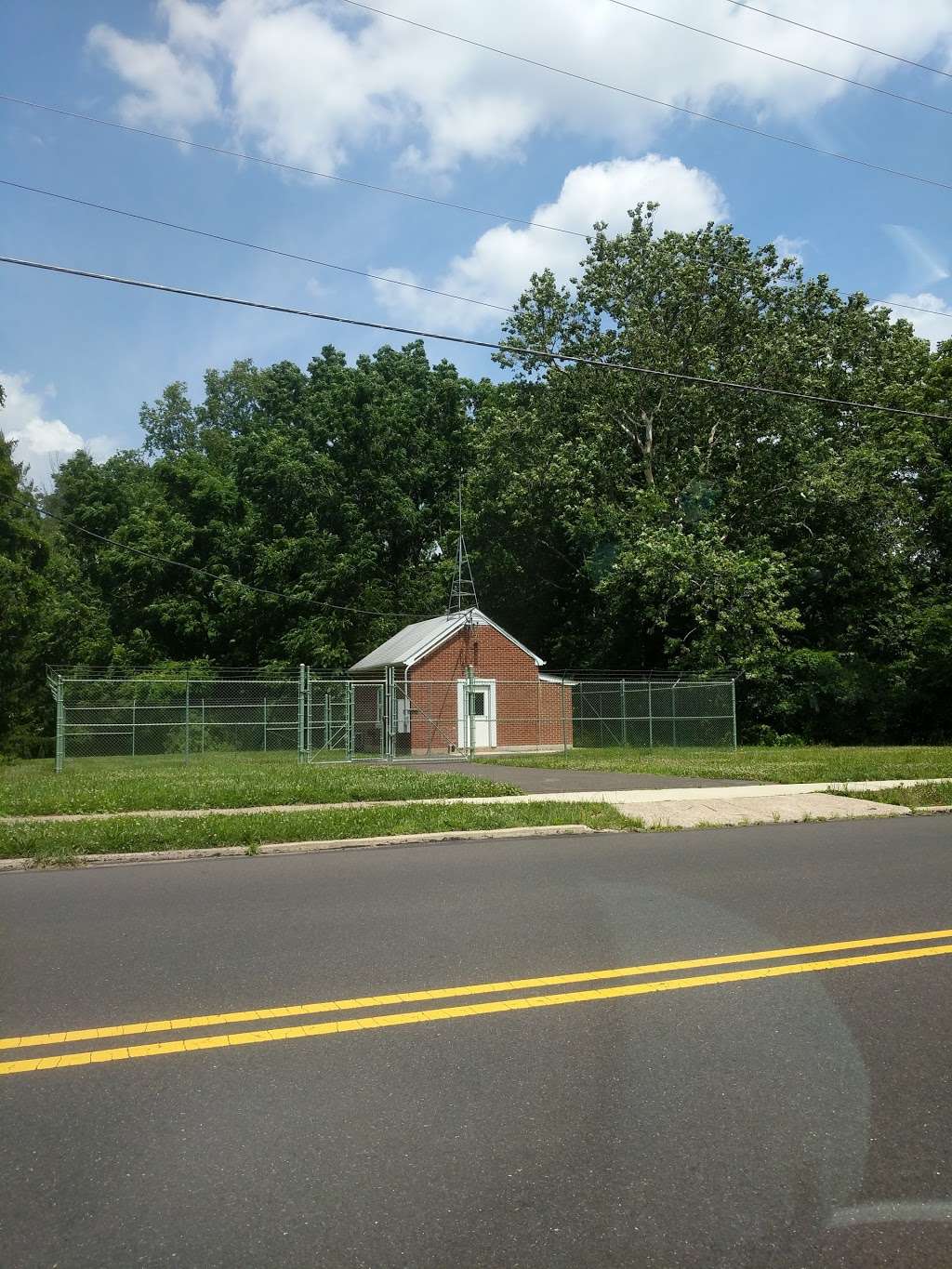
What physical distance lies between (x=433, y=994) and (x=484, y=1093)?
1456 mm

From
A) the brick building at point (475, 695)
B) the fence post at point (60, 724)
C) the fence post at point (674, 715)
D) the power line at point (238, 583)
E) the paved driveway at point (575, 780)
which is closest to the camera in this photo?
the paved driveway at point (575, 780)

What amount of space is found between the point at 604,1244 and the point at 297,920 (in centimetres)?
478

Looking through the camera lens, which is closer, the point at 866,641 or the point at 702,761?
the point at 702,761

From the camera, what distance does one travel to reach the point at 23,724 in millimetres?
36094

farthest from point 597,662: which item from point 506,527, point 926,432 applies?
point 926,432

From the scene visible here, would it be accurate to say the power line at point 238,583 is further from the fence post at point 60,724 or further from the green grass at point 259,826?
the green grass at point 259,826

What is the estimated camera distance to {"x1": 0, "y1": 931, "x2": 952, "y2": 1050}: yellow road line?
5.25 metres

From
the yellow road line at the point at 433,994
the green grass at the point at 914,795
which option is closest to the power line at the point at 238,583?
the green grass at the point at 914,795

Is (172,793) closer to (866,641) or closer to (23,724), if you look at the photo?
(23,724)

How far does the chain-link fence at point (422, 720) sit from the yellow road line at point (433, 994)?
23318mm

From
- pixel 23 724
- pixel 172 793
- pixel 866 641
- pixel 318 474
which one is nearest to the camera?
pixel 172 793

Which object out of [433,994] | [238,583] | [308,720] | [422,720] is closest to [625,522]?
[422,720]

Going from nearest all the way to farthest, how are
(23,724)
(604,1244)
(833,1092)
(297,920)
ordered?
1. (604,1244)
2. (833,1092)
3. (297,920)
4. (23,724)

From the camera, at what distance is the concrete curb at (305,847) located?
10798 millimetres
